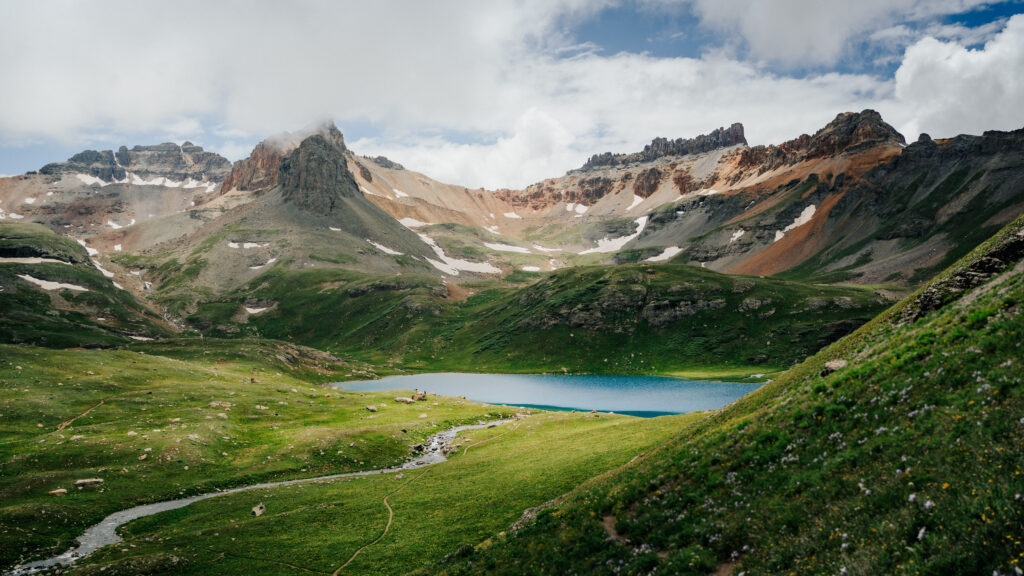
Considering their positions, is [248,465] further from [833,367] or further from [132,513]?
[833,367]

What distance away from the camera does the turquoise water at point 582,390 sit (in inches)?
4375

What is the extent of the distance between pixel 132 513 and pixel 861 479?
174 ft

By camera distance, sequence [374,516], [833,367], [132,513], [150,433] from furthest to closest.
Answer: [150,433]
[132,513]
[374,516]
[833,367]

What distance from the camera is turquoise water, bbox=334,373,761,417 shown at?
11112cm

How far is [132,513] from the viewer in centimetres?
4178

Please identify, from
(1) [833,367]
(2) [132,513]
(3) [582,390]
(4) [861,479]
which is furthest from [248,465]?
(3) [582,390]

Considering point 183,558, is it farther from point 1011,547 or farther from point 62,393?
point 62,393

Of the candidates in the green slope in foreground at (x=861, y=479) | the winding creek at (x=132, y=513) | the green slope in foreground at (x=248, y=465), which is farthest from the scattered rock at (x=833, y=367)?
the winding creek at (x=132, y=513)

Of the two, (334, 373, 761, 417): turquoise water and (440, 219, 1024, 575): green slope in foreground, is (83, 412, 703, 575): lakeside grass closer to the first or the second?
(440, 219, 1024, 575): green slope in foreground

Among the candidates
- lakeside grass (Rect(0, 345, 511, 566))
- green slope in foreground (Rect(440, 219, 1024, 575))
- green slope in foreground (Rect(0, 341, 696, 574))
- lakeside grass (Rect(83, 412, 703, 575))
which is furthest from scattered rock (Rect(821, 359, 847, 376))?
lakeside grass (Rect(0, 345, 511, 566))

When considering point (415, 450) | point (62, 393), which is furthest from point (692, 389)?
point (62, 393)

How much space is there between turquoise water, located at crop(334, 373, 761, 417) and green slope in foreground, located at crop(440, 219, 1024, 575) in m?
79.9

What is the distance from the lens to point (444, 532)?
3269 centimetres

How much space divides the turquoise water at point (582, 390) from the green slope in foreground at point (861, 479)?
79.9 metres
